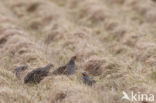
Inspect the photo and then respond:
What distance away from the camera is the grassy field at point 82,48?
4.55 m

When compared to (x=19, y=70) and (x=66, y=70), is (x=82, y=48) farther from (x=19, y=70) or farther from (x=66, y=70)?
(x=19, y=70)

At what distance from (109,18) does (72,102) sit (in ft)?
19.2

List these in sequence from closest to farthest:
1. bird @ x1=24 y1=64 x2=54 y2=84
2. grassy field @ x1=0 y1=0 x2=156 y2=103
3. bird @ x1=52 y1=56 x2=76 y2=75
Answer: grassy field @ x1=0 y1=0 x2=156 y2=103, bird @ x1=24 y1=64 x2=54 y2=84, bird @ x1=52 y1=56 x2=76 y2=75

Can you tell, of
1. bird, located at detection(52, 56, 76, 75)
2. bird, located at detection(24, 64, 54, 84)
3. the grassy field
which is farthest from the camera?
bird, located at detection(52, 56, 76, 75)

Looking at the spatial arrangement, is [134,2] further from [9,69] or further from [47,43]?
[9,69]

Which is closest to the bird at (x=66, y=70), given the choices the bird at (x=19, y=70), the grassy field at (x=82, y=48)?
the grassy field at (x=82, y=48)

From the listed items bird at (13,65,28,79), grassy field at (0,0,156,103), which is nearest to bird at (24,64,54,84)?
grassy field at (0,0,156,103)

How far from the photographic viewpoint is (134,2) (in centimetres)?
1102

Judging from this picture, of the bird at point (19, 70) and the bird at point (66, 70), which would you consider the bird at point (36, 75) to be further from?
the bird at point (19, 70)

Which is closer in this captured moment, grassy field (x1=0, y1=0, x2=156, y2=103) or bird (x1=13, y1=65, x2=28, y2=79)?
grassy field (x1=0, y1=0, x2=156, y2=103)

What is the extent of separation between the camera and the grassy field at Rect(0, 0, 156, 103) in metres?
4.55

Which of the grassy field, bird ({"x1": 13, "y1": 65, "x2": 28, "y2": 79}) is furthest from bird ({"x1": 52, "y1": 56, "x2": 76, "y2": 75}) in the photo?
bird ({"x1": 13, "y1": 65, "x2": 28, "y2": 79})

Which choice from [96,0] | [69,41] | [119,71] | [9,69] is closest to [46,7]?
[96,0]

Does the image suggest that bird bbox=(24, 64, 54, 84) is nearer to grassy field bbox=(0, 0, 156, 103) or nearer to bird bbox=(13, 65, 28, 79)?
grassy field bbox=(0, 0, 156, 103)
